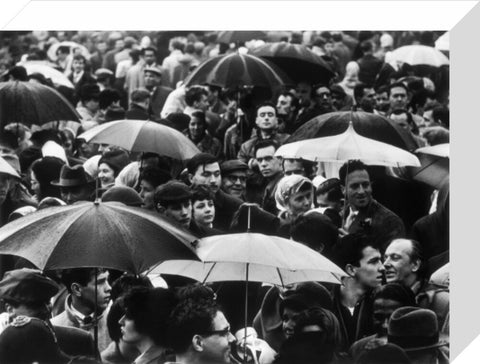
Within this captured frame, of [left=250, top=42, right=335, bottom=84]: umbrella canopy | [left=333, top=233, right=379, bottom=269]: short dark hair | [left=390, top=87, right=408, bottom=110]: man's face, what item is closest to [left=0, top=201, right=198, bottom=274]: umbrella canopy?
[left=333, top=233, right=379, bottom=269]: short dark hair

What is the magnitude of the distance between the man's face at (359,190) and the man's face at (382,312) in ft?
2.63

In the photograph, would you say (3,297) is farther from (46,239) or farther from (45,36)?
(45,36)

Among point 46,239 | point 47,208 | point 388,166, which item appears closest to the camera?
point 46,239

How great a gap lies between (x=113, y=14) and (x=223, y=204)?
183cm

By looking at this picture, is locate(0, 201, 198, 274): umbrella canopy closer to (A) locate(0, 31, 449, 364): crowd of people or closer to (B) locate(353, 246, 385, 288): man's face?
(A) locate(0, 31, 449, 364): crowd of people

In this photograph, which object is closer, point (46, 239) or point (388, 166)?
point (46, 239)

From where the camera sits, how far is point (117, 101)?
1080 cm

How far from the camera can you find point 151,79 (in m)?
11.0

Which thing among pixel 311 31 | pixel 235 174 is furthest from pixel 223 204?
pixel 311 31

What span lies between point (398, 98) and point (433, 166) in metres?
0.69

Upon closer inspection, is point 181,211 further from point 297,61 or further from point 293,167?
point 297,61

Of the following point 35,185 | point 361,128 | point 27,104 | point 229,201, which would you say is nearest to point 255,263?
point 229,201

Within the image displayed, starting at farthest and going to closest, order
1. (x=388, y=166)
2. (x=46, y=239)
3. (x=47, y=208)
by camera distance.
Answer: (x=388, y=166), (x=47, y=208), (x=46, y=239)

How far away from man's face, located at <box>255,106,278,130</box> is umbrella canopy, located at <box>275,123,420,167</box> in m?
0.36
